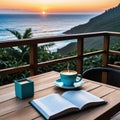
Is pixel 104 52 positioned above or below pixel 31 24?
below

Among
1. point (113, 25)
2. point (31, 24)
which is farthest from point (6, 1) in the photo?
point (113, 25)

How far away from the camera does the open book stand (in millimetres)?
1178

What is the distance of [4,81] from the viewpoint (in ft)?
11.3

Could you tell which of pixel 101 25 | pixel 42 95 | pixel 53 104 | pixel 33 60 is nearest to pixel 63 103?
pixel 53 104

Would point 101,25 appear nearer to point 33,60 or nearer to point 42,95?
point 33,60

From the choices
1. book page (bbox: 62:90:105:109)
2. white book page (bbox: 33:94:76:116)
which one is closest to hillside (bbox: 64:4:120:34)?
book page (bbox: 62:90:105:109)

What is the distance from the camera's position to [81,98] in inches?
53.4

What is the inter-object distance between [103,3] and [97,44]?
4.82 ft

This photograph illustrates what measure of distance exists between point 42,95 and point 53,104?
206 mm

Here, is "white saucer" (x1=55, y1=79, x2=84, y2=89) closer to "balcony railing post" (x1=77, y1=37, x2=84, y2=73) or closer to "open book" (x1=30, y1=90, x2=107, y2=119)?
"open book" (x1=30, y1=90, x2=107, y2=119)

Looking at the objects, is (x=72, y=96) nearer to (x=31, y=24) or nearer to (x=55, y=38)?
(x=55, y=38)

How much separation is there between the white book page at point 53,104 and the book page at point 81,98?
5 centimetres

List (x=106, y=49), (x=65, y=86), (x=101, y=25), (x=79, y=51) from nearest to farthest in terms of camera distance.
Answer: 1. (x=65, y=86)
2. (x=79, y=51)
3. (x=106, y=49)
4. (x=101, y=25)

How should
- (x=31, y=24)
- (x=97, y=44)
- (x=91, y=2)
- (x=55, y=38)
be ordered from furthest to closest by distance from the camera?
(x=31, y=24) < (x=97, y=44) < (x=91, y=2) < (x=55, y=38)
